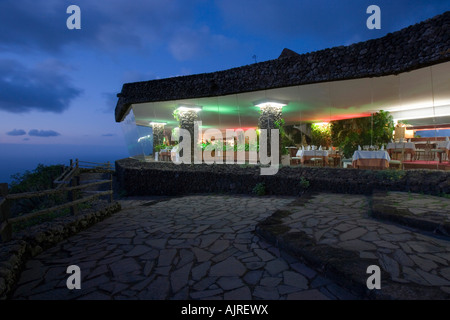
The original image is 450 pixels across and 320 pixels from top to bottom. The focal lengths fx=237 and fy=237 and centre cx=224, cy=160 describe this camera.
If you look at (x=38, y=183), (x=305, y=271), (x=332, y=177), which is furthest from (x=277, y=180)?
(x=38, y=183)

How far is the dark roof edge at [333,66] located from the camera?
507cm

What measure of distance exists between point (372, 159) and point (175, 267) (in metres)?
6.99

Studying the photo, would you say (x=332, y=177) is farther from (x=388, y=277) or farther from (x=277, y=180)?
(x=388, y=277)

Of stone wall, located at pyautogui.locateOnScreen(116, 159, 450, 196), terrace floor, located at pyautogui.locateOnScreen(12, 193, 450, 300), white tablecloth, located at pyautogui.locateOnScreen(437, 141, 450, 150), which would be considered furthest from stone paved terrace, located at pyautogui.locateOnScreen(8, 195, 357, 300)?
white tablecloth, located at pyautogui.locateOnScreen(437, 141, 450, 150)

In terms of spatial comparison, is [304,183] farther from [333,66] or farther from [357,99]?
[357,99]

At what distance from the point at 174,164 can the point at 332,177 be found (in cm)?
635

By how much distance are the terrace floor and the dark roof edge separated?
130 inches

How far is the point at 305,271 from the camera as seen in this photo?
271cm

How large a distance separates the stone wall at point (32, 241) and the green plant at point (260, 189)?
464 centimetres

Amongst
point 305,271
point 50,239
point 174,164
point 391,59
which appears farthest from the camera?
point 174,164

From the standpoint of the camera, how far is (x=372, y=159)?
24.2 ft

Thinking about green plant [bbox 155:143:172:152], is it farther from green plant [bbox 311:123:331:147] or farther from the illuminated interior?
green plant [bbox 311:123:331:147]

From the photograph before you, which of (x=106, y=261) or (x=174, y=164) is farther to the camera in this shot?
(x=174, y=164)

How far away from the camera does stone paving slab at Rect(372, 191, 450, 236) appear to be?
11.1 feet
